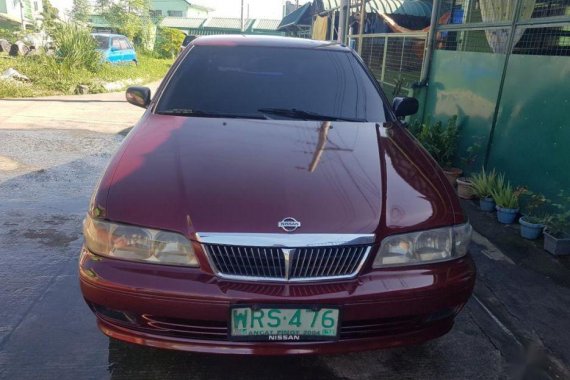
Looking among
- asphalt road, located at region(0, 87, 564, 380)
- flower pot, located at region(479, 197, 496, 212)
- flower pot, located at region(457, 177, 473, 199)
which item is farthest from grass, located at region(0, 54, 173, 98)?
flower pot, located at region(479, 197, 496, 212)

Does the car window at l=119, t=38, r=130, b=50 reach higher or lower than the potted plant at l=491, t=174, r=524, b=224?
higher

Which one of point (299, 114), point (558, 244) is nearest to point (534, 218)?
point (558, 244)

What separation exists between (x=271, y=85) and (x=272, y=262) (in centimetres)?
168

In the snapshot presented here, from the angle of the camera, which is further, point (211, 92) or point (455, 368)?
point (211, 92)

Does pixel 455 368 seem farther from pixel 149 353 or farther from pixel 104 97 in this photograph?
pixel 104 97

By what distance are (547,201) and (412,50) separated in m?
4.01

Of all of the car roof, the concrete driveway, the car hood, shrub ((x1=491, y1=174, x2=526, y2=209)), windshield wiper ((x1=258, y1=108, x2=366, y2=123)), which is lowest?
the concrete driveway

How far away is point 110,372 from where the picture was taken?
2.32 metres

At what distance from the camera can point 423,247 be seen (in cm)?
212

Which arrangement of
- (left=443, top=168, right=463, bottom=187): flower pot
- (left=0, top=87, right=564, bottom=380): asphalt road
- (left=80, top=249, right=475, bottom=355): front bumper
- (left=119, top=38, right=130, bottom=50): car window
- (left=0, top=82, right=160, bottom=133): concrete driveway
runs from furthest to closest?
(left=119, top=38, right=130, bottom=50): car window → (left=0, top=82, right=160, bottom=133): concrete driveway → (left=443, top=168, right=463, bottom=187): flower pot → (left=0, top=87, right=564, bottom=380): asphalt road → (left=80, top=249, right=475, bottom=355): front bumper

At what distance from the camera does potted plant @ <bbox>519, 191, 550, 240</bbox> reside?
12.9 ft

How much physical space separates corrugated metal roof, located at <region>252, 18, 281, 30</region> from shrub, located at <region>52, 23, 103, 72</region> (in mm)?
30713

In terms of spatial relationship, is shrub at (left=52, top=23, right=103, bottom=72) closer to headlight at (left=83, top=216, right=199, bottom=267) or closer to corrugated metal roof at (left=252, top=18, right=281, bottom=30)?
headlight at (left=83, top=216, right=199, bottom=267)

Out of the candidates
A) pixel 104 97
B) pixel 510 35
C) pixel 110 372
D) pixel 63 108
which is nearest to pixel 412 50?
pixel 510 35
